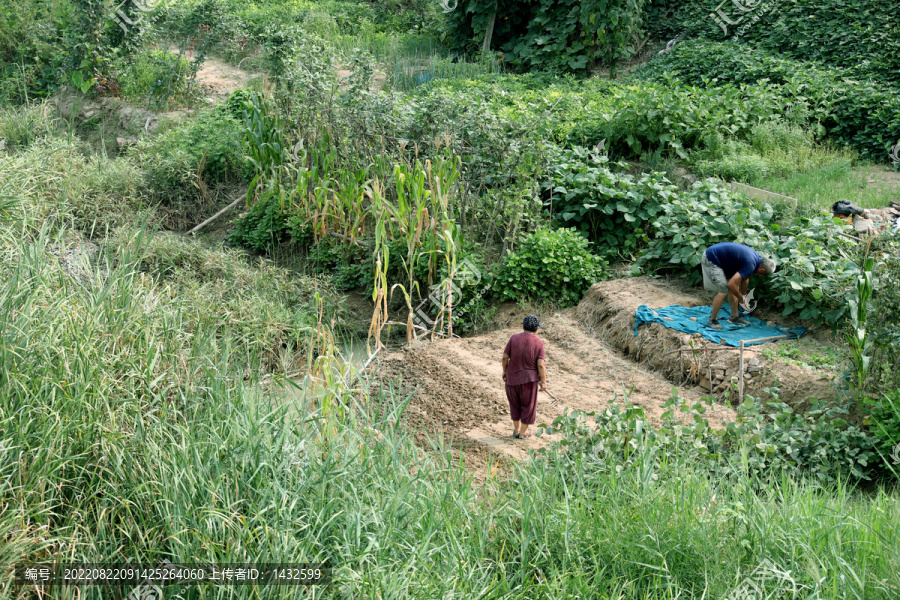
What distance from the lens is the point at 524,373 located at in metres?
5.51

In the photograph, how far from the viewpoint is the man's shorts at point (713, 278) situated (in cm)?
671

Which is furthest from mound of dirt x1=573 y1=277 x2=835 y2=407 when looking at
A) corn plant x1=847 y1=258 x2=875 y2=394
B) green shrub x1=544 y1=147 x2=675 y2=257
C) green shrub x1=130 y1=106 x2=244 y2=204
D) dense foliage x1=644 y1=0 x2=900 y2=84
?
dense foliage x1=644 y1=0 x2=900 y2=84

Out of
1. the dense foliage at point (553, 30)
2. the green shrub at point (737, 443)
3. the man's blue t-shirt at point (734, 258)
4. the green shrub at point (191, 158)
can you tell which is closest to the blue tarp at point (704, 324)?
the man's blue t-shirt at point (734, 258)

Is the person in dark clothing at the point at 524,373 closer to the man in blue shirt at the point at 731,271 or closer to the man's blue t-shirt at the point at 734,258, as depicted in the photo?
the man in blue shirt at the point at 731,271

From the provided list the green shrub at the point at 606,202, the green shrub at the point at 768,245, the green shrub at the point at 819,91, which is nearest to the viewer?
the green shrub at the point at 768,245

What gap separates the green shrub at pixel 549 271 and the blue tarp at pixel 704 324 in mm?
1066

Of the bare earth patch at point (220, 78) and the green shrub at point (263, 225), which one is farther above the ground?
the bare earth patch at point (220, 78)

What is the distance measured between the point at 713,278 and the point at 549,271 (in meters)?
1.78

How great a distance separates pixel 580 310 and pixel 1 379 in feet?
18.1

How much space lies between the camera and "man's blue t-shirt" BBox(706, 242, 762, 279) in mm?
6457

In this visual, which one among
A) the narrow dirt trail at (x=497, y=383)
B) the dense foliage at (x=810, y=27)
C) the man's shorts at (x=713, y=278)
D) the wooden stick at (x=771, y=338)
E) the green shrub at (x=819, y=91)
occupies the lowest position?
the narrow dirt trail at (x=497, y=383)

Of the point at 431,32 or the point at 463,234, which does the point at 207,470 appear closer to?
the point at 463,234

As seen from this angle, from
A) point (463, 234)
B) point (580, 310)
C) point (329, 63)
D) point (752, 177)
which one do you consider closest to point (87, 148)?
point (329, 63)

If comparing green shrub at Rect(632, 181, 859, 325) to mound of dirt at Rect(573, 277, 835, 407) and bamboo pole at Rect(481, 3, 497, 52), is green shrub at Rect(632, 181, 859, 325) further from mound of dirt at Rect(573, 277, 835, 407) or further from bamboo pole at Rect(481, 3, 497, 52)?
bamboo pole at Rect(481, 3, 497, 52)
